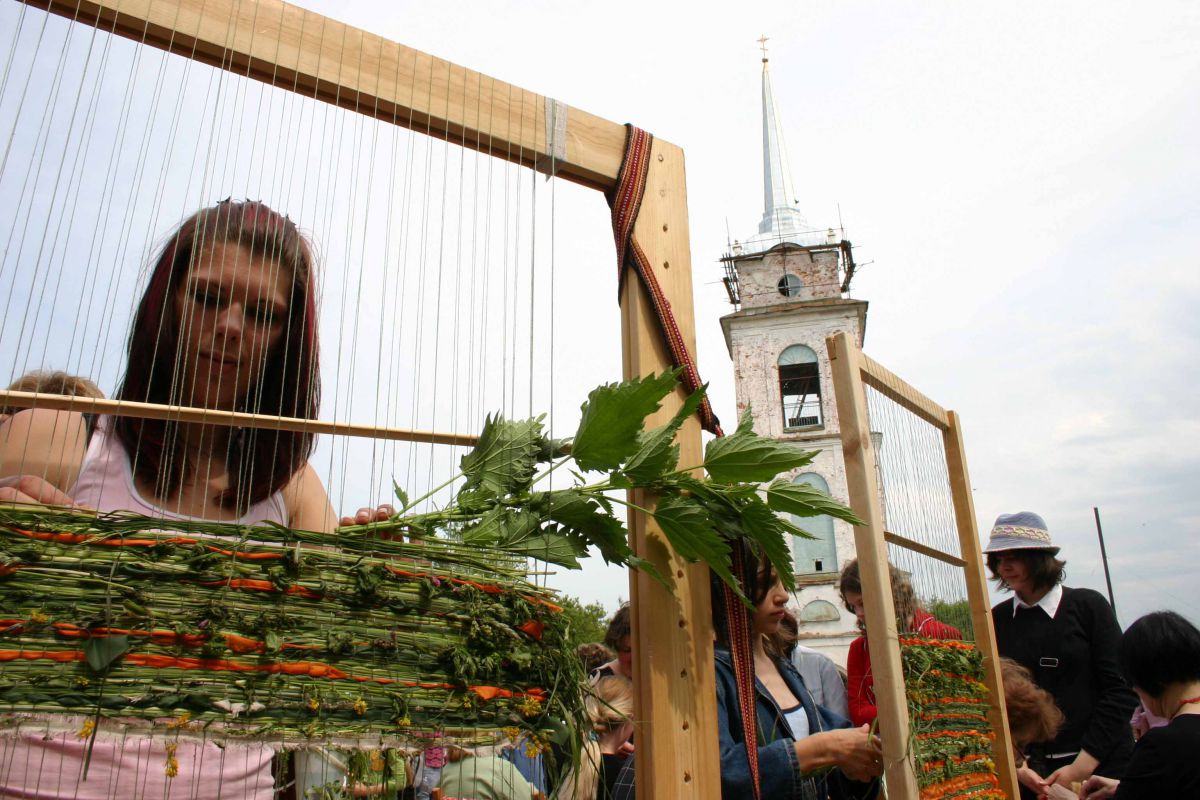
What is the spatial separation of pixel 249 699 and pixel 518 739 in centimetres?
39

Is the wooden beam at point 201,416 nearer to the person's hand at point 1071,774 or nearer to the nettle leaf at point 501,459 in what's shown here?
the nettle leaf at point 501,459

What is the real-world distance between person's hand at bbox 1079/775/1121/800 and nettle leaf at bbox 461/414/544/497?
2.51 metres

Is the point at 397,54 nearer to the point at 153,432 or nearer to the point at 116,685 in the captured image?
the point at 153,432

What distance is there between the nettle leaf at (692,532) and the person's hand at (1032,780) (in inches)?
86.1

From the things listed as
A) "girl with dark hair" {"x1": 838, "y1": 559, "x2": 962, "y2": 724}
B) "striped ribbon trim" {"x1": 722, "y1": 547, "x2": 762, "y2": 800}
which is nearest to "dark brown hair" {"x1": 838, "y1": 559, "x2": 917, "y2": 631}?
"girl with dark hair" {"x1": 838, "y1": 559, "x2": 962, "y2": 724}

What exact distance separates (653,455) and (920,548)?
1.61 meters

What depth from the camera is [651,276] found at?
6.51ft

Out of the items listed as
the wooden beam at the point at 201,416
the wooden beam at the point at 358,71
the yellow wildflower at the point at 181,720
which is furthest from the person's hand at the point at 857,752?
the yellow wildflower at the point at 181,720

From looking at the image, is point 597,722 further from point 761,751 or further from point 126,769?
point 126,769

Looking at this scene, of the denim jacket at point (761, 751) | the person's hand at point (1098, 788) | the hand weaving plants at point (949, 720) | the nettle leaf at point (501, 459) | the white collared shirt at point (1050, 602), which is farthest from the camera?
the white collared shirt at point (1050, 602)

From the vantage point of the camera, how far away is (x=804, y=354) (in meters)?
24.1

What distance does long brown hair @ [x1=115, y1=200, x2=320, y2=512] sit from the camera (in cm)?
143

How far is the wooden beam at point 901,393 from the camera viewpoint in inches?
108

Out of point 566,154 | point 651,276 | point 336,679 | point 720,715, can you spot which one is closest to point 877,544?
point 720,715
